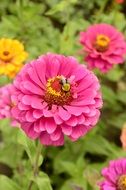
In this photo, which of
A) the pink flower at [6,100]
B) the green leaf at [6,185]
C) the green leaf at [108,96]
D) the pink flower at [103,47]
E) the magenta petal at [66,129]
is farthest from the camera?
the green leaf at [108,96]

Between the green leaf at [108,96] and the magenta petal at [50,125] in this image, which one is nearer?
the magenta petal at [50,125]

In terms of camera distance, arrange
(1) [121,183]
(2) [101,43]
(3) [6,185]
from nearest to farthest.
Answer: (1) [121,183]
(3) [6,185]
(2) [101,43]

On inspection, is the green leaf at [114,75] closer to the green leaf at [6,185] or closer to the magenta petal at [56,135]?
the green leaf at [6,185]

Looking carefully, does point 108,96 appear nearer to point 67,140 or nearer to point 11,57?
point 67,140

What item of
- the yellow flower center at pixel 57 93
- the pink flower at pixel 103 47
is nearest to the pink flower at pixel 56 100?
the yellow flower center at pixel 57 93

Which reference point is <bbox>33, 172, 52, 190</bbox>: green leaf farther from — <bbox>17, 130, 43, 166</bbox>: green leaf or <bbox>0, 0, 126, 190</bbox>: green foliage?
<bbox>0, 0, 126, 190</bbox>: green foliage

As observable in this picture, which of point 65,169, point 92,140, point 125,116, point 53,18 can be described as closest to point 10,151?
point 65,169

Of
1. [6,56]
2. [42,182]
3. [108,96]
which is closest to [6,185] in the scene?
[42,182]
